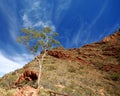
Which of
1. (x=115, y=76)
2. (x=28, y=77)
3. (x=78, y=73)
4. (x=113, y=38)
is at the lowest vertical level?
(x=28, y=77)

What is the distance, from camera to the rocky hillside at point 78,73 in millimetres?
33781

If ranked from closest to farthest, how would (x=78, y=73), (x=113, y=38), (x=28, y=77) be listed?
1. (x=28, y=77)
2. (x=78, y=73)
3. (x=113, y=38)

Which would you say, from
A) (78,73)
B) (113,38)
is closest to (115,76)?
(78,73)

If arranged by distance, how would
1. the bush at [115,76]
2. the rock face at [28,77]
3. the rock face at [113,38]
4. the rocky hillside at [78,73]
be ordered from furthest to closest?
the rock face at [113,38] < the bush at [115,76] < the rock face at [28,77] < the rocky hillside at [78,73]

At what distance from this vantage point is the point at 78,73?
1790 inches

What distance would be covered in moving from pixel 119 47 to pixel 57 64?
1932 centimetres

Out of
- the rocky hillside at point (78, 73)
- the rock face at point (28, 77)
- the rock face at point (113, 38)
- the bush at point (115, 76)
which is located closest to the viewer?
the rocky hillside at point (78, 73)

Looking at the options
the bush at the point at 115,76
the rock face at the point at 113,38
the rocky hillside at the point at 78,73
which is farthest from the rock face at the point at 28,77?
the rock face at the point at 113,38

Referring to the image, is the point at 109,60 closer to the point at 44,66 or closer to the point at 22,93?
the point at 44,66

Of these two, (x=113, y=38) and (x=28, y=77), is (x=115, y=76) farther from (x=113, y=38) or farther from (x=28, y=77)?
(x=113, y=38)

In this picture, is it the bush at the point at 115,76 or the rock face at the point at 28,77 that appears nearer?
the rock face at the point at 28,77

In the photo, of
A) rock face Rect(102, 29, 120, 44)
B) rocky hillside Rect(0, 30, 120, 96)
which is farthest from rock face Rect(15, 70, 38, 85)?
rock face Rect(102, 29, 120, 44)

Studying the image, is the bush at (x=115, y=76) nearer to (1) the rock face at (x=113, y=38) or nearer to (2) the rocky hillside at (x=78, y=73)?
(2) the rocky hillside at (x=78, y=73)

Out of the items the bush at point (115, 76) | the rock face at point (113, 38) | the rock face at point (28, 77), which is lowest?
the rock face at point (28, 77)
